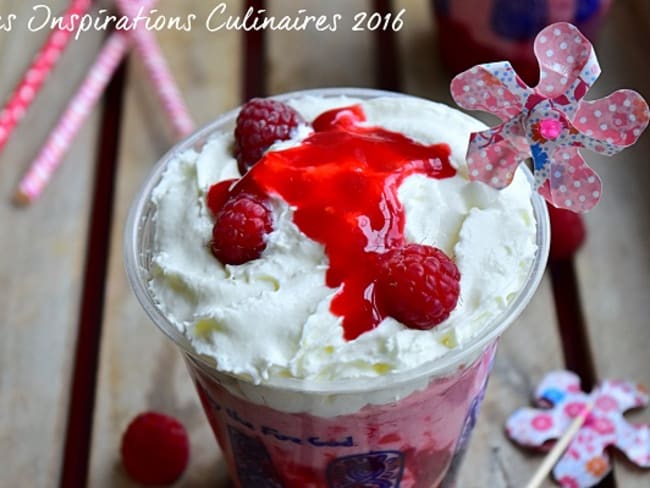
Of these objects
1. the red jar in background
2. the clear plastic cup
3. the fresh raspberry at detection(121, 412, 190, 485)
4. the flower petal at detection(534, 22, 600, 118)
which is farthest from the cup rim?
the red jar in background

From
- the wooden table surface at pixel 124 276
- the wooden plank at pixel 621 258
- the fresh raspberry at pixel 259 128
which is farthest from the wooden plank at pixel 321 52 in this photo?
the fresh raspberry at pixel 259 128

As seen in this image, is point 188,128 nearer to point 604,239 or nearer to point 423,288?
point 604,239

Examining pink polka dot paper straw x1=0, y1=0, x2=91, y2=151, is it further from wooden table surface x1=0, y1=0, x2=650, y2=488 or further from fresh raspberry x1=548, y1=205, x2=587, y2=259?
fresh raspberry x1=548, y1=205, x2=587, y2=259

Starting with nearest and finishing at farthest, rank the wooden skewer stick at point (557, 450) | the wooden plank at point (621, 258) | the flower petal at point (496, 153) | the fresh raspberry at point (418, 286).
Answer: the fresh raspberry at point (418, 286) → the flower petal at point (496, 153) → the wooden skewer stick at point (557, 450) → the wooden plank at point (621, 258)

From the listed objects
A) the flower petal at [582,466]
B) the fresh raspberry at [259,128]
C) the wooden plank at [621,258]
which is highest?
the fresh raspberry at [259,128]

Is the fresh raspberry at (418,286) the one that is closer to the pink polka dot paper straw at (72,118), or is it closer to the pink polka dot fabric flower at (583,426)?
the pink polka dot fabric flower at (583,426)

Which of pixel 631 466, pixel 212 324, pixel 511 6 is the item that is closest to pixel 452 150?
pixel 212 324

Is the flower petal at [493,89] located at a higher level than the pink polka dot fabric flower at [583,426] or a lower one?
higher
